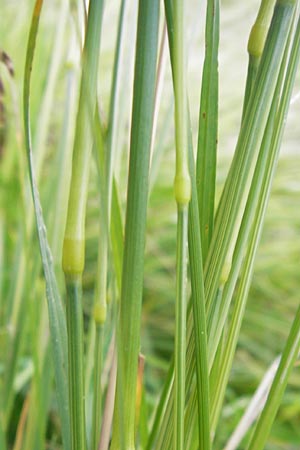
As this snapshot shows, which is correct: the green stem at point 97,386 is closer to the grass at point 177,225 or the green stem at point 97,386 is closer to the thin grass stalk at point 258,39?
the grass at point 177,225

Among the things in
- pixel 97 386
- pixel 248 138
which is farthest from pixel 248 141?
pixel 97 386

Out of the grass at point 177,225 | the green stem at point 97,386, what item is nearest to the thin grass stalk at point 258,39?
the grass at point 177,225

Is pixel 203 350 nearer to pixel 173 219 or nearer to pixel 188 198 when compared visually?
pixel 188 198

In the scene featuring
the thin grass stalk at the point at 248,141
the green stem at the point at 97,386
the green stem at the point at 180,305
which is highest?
the thin grass stalk at the point at 248,141

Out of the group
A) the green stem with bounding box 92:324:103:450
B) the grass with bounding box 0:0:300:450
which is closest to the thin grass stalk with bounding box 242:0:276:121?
the grass with bounding box 0:0:300:450

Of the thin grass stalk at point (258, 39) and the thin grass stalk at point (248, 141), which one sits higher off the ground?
the thin grass stalk at point (258, 39)

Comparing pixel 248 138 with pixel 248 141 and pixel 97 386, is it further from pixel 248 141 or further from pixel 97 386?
pixel 97 386

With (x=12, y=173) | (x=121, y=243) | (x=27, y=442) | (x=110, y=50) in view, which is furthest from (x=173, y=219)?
(x=121, y=243)
